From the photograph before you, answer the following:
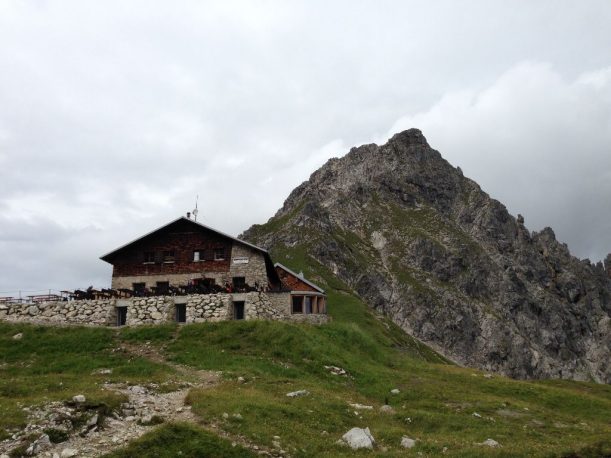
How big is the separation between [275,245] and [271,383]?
4259 inches

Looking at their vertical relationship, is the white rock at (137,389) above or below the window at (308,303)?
below

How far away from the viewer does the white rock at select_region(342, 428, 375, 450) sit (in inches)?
824

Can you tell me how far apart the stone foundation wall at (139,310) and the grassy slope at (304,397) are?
154 inches

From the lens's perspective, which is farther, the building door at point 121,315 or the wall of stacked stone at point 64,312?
the building door at point 121,315

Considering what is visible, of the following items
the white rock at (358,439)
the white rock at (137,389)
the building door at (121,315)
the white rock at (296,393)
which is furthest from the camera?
the building door at (121,315)

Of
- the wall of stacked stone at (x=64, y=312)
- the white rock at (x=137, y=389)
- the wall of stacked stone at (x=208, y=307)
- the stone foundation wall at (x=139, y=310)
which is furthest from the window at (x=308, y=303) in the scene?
the white rock at (x=137, y=389)

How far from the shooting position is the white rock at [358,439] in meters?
20.9

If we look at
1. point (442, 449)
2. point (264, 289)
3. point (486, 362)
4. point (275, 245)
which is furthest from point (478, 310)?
point (442, 449)

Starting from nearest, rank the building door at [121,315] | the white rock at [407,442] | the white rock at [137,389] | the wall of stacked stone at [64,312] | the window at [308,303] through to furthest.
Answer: the white rock at [407,442]
the white rock at [137,389]
the wall of stacked stone at [64,312]
the building door at [121,315]
the window at [308,303]

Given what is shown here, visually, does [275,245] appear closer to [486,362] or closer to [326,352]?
[486,362]

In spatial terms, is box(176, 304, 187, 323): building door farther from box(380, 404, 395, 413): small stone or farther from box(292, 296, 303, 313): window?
box(380, 404, 395, 413): small stone

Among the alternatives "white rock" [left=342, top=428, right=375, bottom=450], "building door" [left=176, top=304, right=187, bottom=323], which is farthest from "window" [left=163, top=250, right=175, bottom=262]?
"white rock" [left=342, top=428, right=375, bottom=450]

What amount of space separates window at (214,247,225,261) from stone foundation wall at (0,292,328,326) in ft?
25.2

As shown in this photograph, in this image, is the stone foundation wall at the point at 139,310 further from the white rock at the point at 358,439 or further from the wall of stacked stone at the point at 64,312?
the white rock at the point at 358,439
